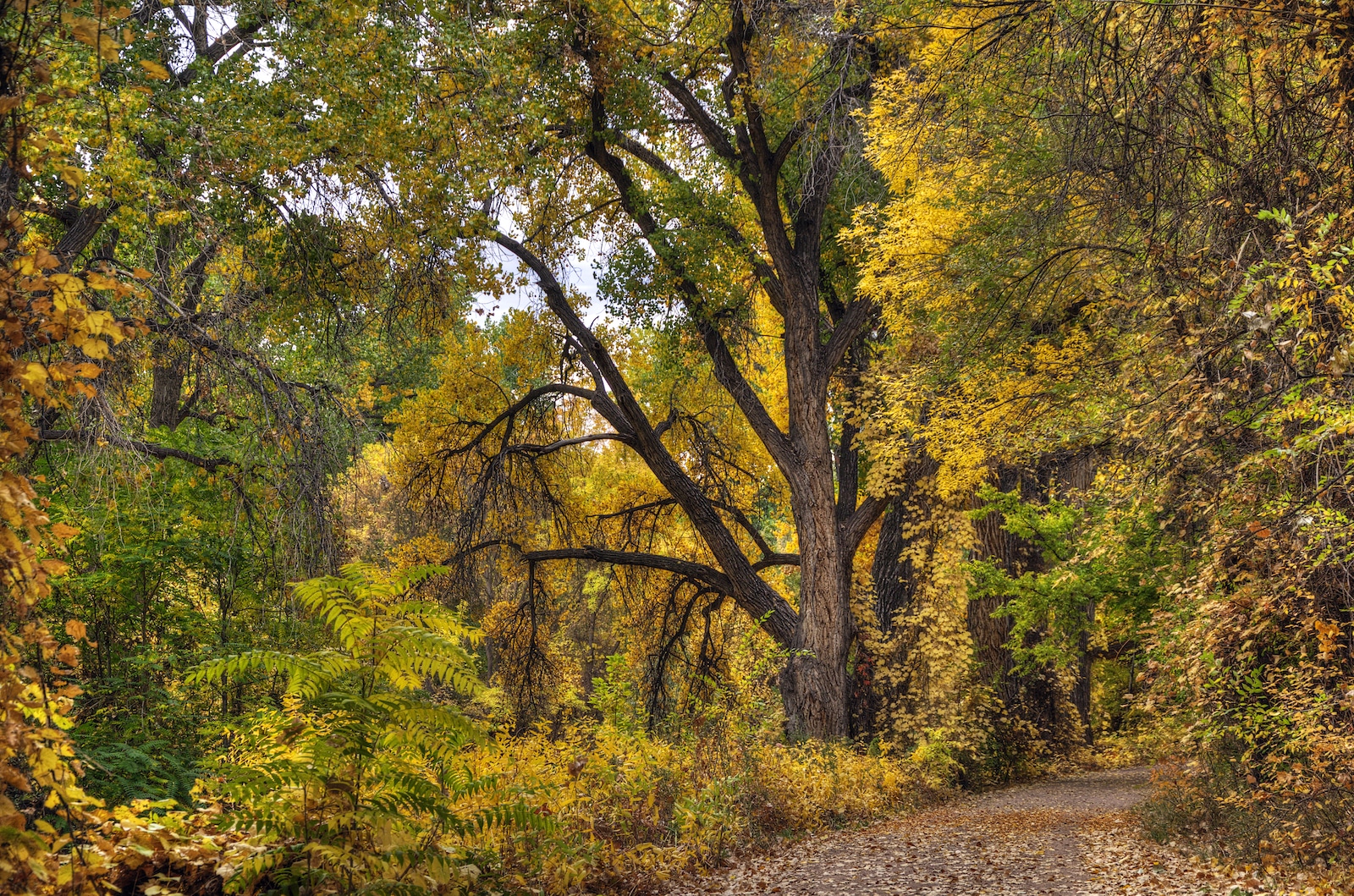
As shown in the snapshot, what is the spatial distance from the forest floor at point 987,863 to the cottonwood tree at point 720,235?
2.94 metres

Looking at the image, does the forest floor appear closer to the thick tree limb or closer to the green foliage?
the green foliage

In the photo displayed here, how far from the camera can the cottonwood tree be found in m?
10.7

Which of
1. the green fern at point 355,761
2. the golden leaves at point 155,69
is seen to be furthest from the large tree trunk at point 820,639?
the golden leaves at point 155,69

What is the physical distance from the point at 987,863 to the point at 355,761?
545 centimetres

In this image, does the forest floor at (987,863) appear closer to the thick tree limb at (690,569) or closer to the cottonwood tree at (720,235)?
the cottonwood tree at (720,235)

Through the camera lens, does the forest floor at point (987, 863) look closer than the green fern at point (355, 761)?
No

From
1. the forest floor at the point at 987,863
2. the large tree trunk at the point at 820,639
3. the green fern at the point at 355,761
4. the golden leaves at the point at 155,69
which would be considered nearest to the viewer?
the golden leaves at the point at 155,69

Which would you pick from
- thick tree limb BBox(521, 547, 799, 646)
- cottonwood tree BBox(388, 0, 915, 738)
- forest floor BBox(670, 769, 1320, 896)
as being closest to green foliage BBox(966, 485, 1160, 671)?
cottonwood tree BBox(388, 0, 915, 738)

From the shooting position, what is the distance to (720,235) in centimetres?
1262

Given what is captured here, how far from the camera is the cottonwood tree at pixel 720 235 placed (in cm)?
1071

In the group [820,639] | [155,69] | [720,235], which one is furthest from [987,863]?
[720,235]

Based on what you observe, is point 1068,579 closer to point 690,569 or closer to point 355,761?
point 690,569

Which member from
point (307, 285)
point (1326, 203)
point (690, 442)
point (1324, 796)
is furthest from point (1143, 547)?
point (307, 285)

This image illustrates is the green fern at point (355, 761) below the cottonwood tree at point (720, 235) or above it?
below
